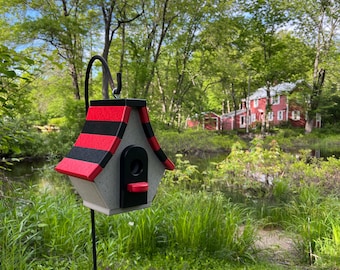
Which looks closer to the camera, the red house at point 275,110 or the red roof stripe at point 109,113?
the red roof stripe at point 109,113

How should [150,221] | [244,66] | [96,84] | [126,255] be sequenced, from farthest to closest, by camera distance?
[244,66], [96,84], [150,221], [126,255]

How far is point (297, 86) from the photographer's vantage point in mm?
22094

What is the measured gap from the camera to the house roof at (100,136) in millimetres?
1241

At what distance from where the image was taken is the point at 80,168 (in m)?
1.28

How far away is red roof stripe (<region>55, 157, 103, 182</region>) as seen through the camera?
47.6 inches

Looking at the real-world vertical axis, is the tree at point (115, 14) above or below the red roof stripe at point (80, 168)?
above

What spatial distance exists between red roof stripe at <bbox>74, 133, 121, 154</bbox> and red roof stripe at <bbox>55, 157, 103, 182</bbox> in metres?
0.08

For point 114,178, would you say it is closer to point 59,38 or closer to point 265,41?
point 59,38

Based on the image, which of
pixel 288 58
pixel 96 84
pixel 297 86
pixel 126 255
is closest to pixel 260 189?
pixel 126 255

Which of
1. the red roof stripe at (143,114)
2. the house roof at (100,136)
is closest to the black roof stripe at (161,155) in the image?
the house roof at (100,136)

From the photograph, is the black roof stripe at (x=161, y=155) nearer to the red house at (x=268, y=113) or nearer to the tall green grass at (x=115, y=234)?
the tall green grass at (x=115, y=234)

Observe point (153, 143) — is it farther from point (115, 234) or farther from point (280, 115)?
point (280, 115)

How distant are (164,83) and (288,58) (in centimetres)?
886

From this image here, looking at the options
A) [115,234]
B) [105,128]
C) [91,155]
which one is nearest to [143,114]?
[105,128]
